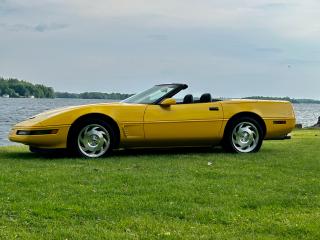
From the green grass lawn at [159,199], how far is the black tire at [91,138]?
459mm

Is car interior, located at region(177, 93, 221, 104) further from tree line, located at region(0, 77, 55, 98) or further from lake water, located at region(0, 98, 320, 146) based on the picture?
tree line, located at region(0, 77, 55, 98)

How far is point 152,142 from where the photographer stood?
949cm

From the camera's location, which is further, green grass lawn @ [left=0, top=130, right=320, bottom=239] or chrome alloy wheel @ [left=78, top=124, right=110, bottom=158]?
chrome alloy wheel @ [left=78, top=124, right=110, bottom=158]

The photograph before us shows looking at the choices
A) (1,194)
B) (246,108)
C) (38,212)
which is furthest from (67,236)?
(246,108)

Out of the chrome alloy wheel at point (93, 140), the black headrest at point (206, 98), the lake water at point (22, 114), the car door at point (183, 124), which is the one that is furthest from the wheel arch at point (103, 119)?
the lake water at point (22, 114)

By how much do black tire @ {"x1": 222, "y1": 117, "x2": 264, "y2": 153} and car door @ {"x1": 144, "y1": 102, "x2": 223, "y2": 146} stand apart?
20cm

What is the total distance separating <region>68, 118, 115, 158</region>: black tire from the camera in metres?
9.00

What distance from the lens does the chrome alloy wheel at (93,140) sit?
29.7 ft

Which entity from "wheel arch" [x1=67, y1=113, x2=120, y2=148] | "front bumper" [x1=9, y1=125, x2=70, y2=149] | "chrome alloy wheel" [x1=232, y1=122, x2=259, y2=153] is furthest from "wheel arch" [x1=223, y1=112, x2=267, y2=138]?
"front bumper" [x1=9, y1=125, x2=70, y2=149]

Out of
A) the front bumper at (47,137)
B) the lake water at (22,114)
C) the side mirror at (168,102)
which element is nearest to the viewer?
the front bumper at (47,137)

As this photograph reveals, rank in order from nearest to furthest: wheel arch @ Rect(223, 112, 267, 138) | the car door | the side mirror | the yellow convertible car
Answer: the yellow convertible car → the car door → the side mirror → wheel arch @ Rect(223, 112, 267, 138)

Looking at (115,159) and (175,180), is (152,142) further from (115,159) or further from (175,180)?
(175,180)

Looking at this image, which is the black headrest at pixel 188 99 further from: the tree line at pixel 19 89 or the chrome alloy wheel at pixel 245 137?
the tree line at pixel 19 89

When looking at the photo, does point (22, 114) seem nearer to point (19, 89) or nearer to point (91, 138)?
point (91, 138)
